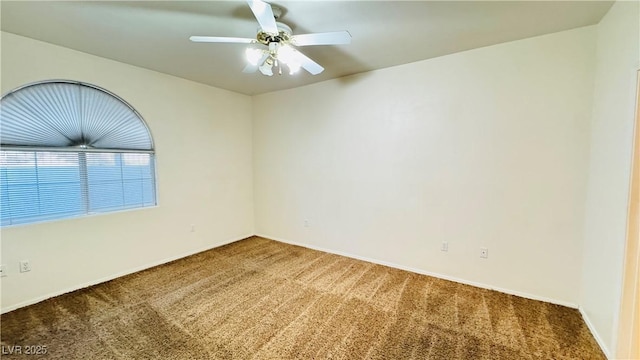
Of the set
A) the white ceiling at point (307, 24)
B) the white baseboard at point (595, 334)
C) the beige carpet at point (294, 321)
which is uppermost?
the white ceiling at point (307, 24)

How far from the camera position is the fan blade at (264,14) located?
1.53 metres

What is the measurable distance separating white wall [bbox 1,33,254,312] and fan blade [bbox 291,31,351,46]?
2.41 m

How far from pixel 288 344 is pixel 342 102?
292cm

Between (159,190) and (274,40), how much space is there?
2.64 metres

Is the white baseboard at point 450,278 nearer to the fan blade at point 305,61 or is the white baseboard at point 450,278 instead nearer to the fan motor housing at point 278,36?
the fan blade at point 305,61

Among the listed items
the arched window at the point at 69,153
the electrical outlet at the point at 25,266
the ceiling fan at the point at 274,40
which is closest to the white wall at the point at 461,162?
the ceiling fan at the point at 274,40

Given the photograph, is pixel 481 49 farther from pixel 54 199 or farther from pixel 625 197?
pixel 54 199

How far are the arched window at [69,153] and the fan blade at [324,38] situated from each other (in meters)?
2.50

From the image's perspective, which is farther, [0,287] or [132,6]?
[0,287]

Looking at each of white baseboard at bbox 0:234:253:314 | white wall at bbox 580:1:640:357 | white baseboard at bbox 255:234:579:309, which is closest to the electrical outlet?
white baseboard at bbox 0:234:253:314

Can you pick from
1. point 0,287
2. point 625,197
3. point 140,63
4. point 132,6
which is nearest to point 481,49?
point 625,197

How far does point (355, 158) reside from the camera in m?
3.55

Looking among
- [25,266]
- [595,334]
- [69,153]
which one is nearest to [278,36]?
[69,153]

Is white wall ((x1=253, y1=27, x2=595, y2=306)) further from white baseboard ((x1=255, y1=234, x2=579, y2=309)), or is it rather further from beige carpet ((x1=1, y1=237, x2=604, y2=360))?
beige carpet ((x1=1, y1=237, x2=604, y2=360))
